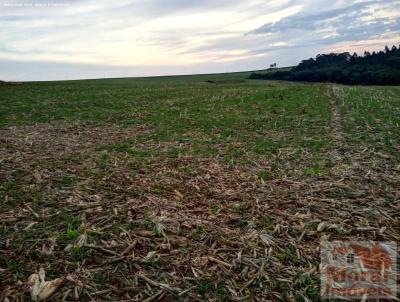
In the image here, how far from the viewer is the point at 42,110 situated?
824 inches

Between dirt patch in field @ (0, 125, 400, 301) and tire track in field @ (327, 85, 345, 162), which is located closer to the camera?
dirt patch in field @ (0, 125, 400, 301)

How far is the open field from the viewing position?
421 centimetres

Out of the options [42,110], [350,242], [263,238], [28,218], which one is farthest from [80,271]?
[42,110]

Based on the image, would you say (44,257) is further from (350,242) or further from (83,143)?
(83,143)

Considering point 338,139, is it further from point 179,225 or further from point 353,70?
point 353,70

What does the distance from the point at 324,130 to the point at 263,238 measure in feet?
33.9

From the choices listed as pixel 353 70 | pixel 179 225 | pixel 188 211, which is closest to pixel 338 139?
pixel 188 211

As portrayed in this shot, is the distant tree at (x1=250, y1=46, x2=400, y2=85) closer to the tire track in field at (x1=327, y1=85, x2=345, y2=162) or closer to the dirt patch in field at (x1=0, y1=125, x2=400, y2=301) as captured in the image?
the tire track in field at (x1=327, y1=85, x2=345, y2=162)
